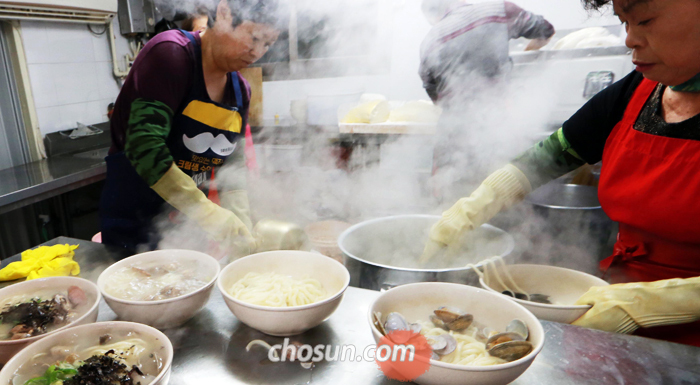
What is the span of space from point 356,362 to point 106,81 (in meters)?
4.88

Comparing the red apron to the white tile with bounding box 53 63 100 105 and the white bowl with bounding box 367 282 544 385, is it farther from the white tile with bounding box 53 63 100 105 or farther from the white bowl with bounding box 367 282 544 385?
the white tile with bounding box 53 63 100 105

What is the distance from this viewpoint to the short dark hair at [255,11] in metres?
1.67

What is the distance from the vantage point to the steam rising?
7.61 ft

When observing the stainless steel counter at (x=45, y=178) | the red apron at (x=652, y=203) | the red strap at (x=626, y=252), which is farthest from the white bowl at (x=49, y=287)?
the stainless steel counter at (x=45, y=178)

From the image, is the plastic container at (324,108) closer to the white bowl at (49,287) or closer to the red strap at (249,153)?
the red strap at (249,153)

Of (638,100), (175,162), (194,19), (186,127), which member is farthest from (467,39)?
(175,162)

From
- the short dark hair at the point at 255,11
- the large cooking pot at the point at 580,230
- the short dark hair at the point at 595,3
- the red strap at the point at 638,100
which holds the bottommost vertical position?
the large cooking pot at the point at 580,230

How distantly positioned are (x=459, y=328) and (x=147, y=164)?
4.78ft

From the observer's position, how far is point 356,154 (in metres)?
4.11

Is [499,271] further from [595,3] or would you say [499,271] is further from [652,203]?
[595,3]

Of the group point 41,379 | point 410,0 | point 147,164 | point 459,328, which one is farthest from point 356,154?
point 41,379

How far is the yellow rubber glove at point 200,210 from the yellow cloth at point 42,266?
17.9 inches

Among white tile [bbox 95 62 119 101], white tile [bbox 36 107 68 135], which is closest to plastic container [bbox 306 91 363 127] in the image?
white tile [bbox 95 62 119 101]

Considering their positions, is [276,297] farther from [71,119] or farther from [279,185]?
[71,119]
